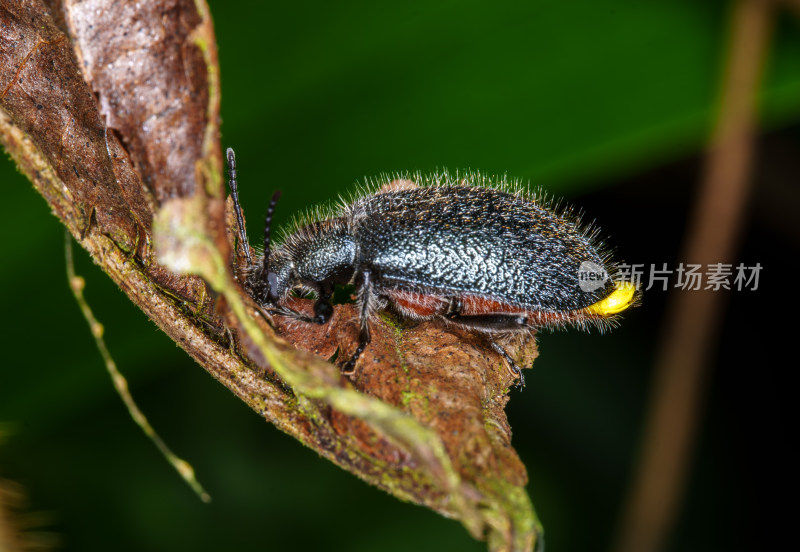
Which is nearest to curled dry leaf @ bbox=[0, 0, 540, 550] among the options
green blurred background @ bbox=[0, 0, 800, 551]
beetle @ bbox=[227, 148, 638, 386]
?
beetle @ bbox=[227, 148, 638, 386]

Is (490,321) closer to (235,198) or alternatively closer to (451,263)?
(451,263)

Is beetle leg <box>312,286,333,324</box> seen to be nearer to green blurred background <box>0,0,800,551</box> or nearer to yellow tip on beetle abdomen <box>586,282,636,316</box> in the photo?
green blurred background <box>0,0,800,551</box>

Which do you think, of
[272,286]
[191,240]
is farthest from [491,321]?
[191,240]

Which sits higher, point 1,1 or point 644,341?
point 644,341

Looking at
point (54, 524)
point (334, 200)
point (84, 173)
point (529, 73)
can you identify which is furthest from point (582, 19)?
point (54, 524)

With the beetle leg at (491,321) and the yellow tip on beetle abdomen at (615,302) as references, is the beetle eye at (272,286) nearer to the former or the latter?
the beetle leg at (491,321)

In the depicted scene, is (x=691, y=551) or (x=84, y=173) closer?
(x=84, y=173)

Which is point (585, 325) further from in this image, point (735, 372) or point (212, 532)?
point (212, 532)
